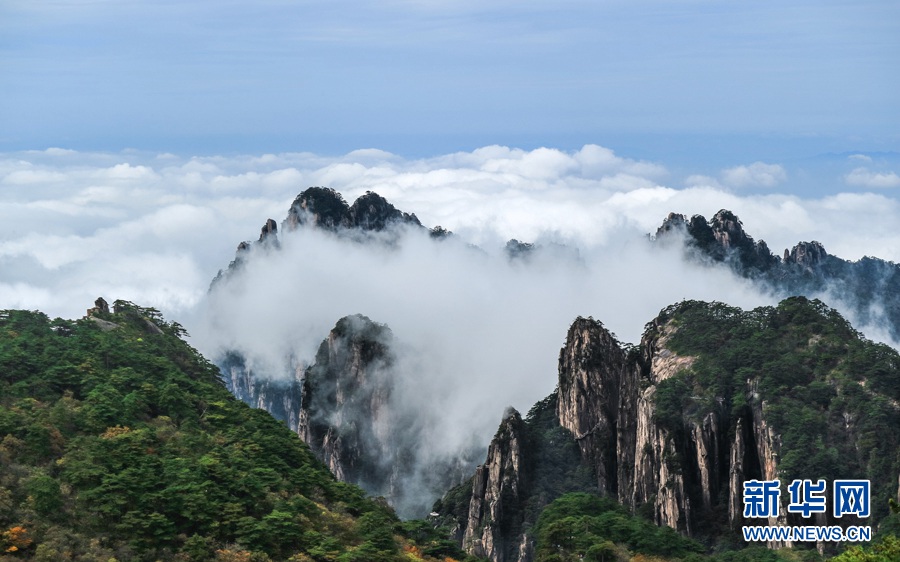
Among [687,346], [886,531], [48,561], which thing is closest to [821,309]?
[687,346]

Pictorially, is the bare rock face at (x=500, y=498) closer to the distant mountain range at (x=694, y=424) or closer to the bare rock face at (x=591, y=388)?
the distant mountain range at (x=694, y=424)

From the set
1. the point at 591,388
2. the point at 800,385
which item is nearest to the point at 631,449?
the point at 591,388

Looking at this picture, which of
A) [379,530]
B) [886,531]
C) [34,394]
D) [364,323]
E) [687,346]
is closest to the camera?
[379,530]

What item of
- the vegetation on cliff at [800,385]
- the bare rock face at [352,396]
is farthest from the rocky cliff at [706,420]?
the bare rock face at [352,396]

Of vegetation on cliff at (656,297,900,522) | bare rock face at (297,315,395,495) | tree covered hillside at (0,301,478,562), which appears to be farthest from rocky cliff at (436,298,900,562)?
tree covered hillside at (0,301,478,562)

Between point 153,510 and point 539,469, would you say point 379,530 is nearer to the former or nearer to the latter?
point 153,510

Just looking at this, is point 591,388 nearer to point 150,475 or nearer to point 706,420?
point 706,420

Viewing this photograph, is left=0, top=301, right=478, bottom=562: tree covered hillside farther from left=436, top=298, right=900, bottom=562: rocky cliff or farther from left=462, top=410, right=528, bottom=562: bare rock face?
left=436, top=298, right=900, bottom=562: rocky cliff
